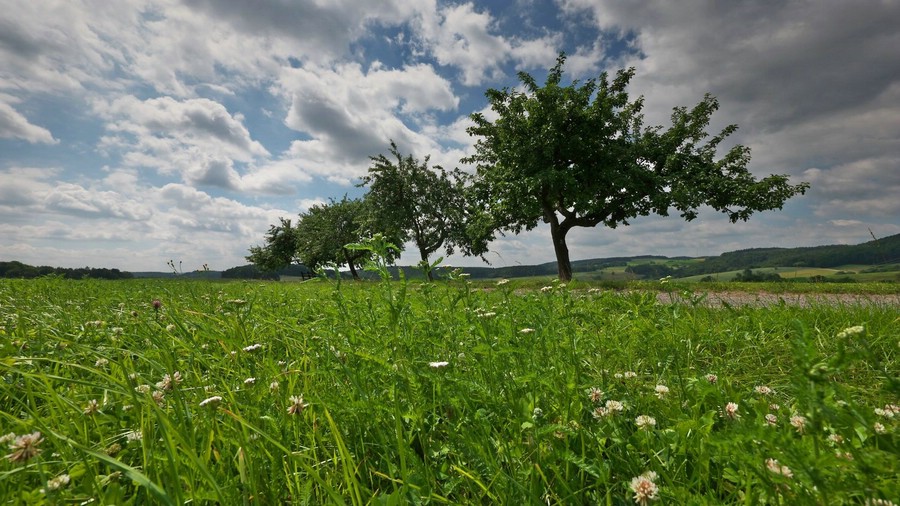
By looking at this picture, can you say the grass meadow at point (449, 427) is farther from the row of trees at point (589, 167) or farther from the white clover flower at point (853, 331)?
the row of trees at point (589, 167)

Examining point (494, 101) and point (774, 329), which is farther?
point (494, 101)

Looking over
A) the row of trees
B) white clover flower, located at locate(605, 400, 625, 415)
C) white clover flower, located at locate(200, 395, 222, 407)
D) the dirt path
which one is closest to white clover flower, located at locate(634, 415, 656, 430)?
white clover flower, located at locate(605, 400, 625, 415)

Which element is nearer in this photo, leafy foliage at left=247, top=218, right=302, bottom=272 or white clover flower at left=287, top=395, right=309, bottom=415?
white clover flower at left=287, top=395, right=309, bottom=415

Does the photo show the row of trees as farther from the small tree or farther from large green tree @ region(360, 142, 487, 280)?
the small tree

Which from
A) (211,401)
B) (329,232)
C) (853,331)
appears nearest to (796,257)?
(329,232)

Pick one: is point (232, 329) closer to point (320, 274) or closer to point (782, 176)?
point (320, 274)

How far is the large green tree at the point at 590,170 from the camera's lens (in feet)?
73.0

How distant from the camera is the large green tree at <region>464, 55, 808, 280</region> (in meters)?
22.3

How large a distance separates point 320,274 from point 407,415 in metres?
1.28

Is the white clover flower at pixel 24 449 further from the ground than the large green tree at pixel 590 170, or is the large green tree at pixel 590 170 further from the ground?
the large green tree at pixel 590 170

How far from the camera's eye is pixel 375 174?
39188 mm

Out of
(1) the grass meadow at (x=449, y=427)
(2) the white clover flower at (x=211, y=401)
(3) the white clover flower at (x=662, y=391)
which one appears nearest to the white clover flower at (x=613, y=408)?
(1) the grass meadow at (x=449, y=427)

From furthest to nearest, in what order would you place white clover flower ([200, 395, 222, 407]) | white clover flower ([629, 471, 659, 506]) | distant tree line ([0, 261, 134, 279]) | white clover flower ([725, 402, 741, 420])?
distant tree line ([0, 261, 134, 279])
white clover flower ([725, 402, 741, 420])
white clover flower ([200, 395, 222, 407])
white clover flower ([629, 471, 659, 506])

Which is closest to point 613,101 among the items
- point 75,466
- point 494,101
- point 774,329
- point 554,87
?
point 554,87
